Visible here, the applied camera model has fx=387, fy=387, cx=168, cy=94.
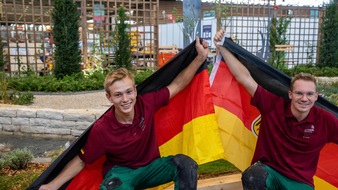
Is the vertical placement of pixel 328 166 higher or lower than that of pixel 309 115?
lower

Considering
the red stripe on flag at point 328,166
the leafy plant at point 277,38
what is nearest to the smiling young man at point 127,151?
the red stripe on flag at point 328,166

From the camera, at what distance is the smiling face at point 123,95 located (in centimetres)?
293

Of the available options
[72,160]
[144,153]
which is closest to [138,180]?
[144,153]

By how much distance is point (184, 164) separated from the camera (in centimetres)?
296

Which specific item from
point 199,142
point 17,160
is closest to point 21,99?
point 17,160

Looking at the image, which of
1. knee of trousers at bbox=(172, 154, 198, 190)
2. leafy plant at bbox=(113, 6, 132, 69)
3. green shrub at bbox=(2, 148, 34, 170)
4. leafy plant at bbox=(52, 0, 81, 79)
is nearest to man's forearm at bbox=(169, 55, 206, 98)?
knee of trousers at bbox=(172, 154, 198, 190)

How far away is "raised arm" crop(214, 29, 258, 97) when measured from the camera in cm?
333

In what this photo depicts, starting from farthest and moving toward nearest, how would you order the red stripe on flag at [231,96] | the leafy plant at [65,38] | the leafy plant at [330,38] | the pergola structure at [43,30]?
the leafy plant at [330,38] → the pergola structure at [43,30] → the leafy plant at [65,38] → the red stripe on flag at [231,96]

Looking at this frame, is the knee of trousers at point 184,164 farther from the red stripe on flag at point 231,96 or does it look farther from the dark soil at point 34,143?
the dark soil at point 34,143

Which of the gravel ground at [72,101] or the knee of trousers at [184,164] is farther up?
the knee of trousers at [184,164]

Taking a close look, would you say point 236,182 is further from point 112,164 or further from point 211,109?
point 112,164

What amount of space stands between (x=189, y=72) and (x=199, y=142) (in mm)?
642

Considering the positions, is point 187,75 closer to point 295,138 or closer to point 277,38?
point 295,138

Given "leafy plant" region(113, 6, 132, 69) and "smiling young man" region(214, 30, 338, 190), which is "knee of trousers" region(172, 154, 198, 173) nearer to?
"smiling young man" region(214, 30, 338, 190)
